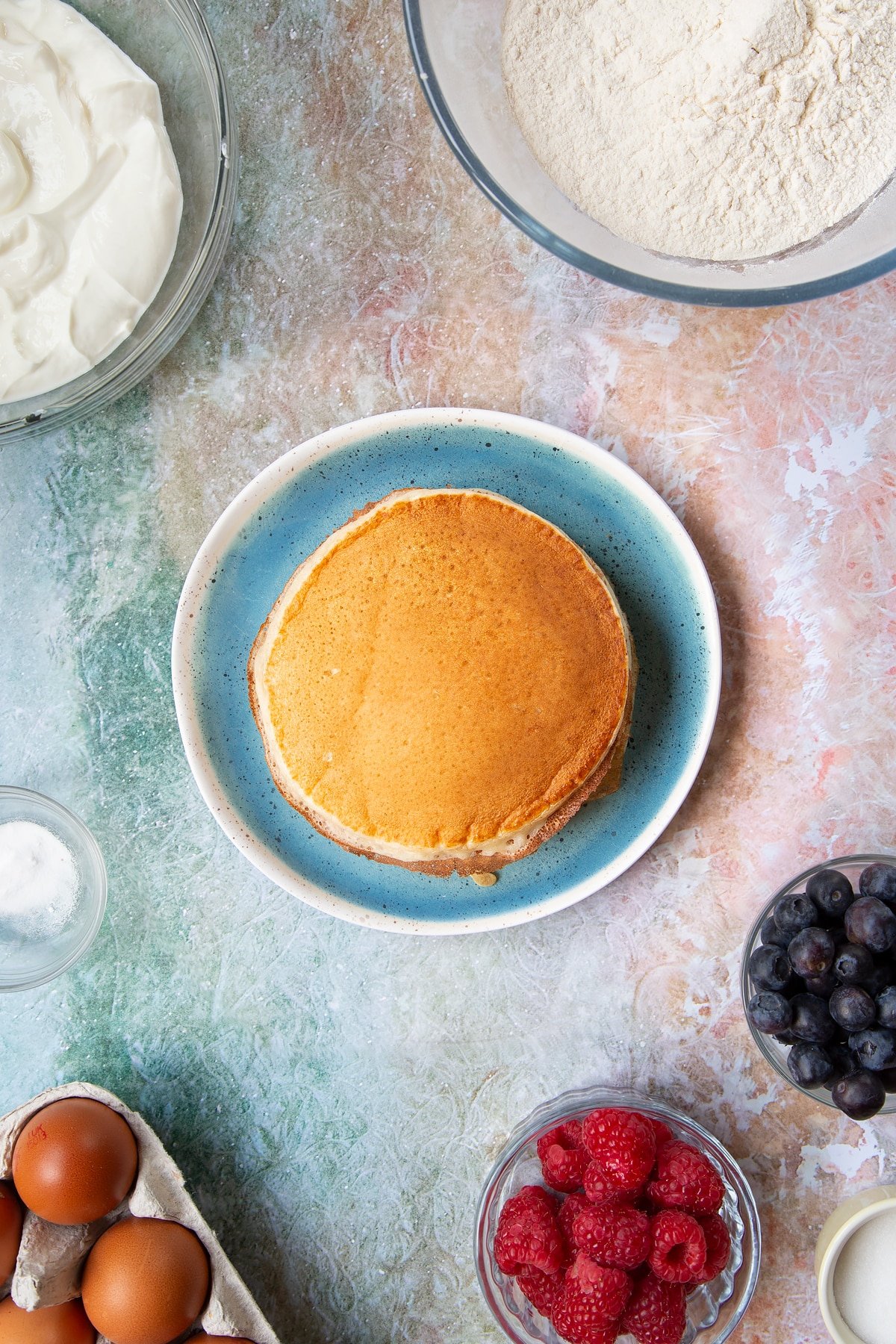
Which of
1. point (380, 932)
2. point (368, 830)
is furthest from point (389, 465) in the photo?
point (380, 932)

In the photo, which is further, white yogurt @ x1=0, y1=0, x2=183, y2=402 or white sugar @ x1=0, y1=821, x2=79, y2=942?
white sugar @ x1=0, y1=821, x2=79, y2=942

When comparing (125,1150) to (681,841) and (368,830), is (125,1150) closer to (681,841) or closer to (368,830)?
(368,830)

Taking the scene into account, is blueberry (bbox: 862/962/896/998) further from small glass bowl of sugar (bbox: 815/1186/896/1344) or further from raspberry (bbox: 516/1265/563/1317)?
raspberry (bbox: 516/1265/563/1317)

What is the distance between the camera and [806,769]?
5.10 feet

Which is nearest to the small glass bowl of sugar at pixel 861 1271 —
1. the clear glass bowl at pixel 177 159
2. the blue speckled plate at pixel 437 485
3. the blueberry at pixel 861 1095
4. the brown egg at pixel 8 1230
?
the blueberry at pixel 861 1095

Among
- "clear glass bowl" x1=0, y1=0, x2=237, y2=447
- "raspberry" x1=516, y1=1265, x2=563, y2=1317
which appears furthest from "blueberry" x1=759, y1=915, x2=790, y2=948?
"clear glass bowl" x1=0, y1=0, x2=237, y2=447

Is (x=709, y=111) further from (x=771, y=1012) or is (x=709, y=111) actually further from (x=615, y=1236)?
(x=615, y=1236)

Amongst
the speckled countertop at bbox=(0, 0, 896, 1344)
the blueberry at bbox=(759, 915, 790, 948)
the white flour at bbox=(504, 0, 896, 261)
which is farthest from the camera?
Answer: the speckled countertop at bbox=(0, 0, 896, 1344)

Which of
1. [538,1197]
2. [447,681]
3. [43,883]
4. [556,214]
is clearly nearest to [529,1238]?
[538,1197]

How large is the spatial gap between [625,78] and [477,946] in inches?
49.3

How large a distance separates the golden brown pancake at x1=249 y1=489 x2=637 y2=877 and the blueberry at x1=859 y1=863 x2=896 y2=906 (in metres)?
0.41

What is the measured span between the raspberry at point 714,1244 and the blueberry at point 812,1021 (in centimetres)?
29

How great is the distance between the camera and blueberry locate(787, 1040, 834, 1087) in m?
1.34

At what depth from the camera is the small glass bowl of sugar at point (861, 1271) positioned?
1.44 m
